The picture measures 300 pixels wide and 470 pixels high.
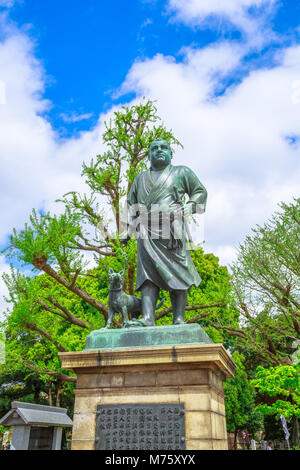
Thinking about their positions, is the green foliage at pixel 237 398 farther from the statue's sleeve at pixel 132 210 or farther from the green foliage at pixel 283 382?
the statue's sleeve at pixel 132 210

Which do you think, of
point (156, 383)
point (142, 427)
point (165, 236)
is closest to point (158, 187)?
point (165, 236)

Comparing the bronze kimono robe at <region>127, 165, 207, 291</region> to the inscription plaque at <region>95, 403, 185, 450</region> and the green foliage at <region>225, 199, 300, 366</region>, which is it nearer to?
the inscription plaque at <region>95, 403, 185, 450</region>

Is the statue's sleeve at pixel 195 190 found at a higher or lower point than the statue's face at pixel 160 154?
lower

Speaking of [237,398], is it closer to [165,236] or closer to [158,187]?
[165,236]

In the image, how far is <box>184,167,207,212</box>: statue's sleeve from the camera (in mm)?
4777

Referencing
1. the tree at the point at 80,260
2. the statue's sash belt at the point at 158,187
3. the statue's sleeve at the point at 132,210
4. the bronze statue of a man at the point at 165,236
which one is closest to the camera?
the bronze statue of a man at the point at 165,236

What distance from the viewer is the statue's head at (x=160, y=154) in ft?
15.9

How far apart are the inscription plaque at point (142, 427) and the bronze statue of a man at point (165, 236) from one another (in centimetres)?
94

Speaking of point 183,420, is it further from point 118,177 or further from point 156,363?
point 118,177

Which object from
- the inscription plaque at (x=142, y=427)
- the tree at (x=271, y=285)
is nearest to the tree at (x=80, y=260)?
the tree at (x=271, y=285)

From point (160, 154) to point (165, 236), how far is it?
3.75 ft
